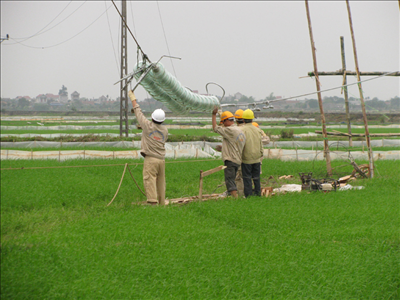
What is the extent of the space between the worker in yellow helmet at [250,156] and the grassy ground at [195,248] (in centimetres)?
86

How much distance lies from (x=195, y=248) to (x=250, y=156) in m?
3.90

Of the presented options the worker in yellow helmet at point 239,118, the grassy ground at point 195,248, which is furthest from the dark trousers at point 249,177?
the worker in yellow helmet at point 239,118

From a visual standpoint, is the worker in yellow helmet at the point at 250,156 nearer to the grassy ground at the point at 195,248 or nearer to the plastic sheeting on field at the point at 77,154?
the grassy ground at the point at 195,248

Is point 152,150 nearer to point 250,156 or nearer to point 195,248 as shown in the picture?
point 250,156

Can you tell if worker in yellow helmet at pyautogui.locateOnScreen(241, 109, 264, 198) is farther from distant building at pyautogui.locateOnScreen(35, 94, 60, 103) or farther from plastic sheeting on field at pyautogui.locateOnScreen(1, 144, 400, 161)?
plastic sheeting on field at pyautogui.locateOnScreen(1, 144, 400, 161)

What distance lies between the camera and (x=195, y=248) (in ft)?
15.5

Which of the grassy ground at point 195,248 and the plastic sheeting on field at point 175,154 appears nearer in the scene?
the grassy ground at point 195,248

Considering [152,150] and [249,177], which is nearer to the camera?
[152,150]

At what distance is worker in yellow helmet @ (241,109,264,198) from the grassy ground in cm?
86

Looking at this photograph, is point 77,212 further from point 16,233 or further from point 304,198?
point 304,198

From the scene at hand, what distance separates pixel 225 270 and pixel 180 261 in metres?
0.50

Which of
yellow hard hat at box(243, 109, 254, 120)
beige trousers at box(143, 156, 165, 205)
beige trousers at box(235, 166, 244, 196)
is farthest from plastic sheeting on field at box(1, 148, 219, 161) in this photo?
beige trousers at box(143, 156, 165, 205)

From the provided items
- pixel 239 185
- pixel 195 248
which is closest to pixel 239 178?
pixel 239 185

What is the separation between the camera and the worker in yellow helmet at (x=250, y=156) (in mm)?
8316
